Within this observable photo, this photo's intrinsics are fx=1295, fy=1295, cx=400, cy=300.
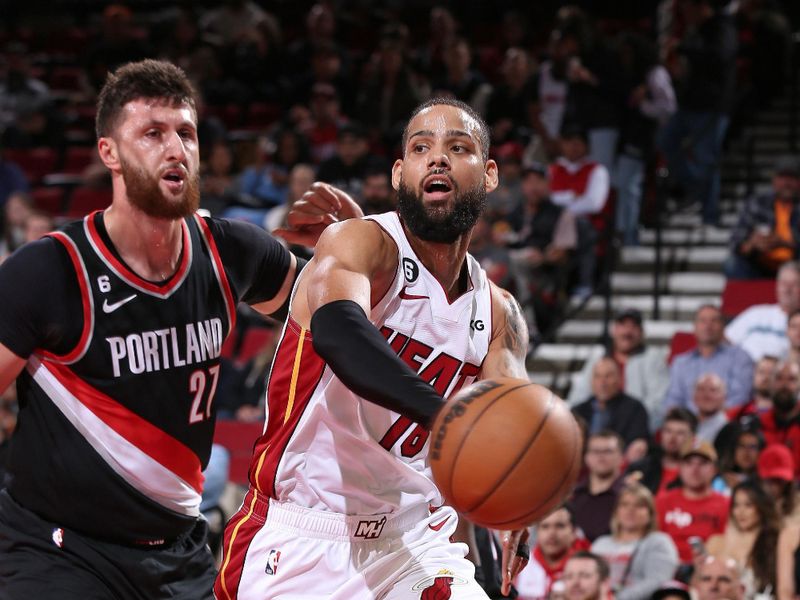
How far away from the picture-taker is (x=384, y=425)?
12.7ft

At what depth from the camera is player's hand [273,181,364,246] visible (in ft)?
15.3

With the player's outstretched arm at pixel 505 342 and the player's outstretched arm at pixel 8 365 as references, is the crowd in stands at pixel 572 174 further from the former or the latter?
the player's outstretched arm at pixel 8 365

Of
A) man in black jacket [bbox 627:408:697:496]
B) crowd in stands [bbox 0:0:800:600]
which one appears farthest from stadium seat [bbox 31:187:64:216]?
man in black jacket [bbox 627:408:697:496]

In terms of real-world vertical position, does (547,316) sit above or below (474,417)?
below

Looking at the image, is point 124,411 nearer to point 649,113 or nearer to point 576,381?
point 576,381

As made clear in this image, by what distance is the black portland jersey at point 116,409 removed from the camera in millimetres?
3820

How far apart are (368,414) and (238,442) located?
6.45 meters

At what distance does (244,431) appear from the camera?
10141 mm

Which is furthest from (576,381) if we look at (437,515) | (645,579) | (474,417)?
(474,417)

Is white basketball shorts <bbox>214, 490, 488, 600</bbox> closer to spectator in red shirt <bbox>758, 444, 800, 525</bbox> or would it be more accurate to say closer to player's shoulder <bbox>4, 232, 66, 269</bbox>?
player's shoulder <bbox>4, 232, 66, 269</bbox>

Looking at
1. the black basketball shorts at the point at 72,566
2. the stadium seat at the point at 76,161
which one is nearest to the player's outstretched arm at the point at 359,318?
the black basketball shorts at the point at 72,566

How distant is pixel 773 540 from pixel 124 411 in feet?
16.4

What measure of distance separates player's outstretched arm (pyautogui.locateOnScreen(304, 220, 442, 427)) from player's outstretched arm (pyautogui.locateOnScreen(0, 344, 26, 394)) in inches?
33.6

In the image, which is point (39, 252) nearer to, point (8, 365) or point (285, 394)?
point (8, 365)
